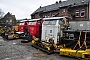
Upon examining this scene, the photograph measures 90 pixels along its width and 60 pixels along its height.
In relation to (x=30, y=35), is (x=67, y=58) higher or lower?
lower

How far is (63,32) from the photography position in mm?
10742

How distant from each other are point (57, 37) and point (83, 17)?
15286mm

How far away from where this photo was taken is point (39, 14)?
37688 mm

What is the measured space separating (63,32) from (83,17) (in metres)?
15.2

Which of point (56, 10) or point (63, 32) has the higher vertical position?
point (56, 10)

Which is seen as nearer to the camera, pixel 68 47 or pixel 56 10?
pixel 68 47

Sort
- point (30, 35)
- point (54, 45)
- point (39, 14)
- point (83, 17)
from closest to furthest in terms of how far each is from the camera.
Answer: point (54, 45) → point (30, 35) → point (83, 17) → point (39, 14)

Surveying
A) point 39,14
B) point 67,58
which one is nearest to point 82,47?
point 67,58

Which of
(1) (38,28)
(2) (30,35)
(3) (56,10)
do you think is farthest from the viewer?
(3) (56,10)

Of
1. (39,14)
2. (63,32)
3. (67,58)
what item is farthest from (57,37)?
(39,14)

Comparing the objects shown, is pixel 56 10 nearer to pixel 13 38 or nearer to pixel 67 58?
pixel 13 38

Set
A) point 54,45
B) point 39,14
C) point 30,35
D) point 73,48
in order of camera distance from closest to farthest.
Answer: point 73,48 < point 54,45 < point 30,35 < point 39,14

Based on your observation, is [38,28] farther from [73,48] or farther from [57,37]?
[73,48]

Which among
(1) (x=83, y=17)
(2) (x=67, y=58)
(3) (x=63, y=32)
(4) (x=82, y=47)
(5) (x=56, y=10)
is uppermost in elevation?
(5) (x=56, y=10)
